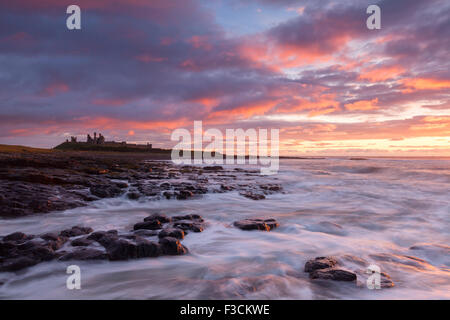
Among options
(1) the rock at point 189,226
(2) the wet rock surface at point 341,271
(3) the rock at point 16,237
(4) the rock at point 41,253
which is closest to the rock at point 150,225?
(1) the rock at point 189,226

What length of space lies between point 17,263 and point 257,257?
4172 mm

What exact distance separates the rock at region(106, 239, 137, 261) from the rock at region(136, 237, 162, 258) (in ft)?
0.24

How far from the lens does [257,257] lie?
16.9ft

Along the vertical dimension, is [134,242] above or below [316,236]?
above

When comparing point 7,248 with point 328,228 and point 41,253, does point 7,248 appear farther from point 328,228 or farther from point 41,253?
point 328,228

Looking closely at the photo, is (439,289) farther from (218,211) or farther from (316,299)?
(218,211)

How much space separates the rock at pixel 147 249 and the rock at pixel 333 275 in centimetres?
280

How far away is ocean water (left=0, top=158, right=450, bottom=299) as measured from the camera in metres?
3.74

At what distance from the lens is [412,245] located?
20.0 feet

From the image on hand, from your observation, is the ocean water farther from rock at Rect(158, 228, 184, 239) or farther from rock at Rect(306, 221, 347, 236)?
rock at Rect(158, 228, 184, 239)

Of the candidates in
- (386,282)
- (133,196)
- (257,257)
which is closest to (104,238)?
(257,257)

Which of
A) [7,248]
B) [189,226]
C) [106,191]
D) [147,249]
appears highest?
[106,191]

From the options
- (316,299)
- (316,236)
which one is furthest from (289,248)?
(316,299)
